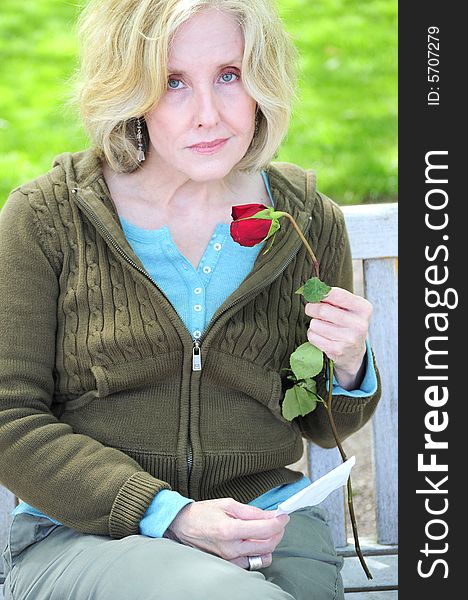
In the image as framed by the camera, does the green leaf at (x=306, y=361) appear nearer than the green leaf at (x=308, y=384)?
Yes

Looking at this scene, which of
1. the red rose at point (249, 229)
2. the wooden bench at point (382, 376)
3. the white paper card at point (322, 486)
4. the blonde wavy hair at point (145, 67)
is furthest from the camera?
the wooden bench at point (382, 376)

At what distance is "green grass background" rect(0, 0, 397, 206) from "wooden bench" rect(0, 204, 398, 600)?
2.42 metres

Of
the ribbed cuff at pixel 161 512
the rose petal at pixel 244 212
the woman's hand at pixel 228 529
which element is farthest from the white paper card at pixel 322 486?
the rose petal at pixel 244 212

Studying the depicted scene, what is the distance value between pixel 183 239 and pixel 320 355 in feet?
1.38

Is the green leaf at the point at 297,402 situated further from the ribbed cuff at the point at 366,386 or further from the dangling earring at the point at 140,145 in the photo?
the dangling earring at the point at 140,145

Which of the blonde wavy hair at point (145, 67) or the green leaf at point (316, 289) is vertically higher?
the blonde wavy hair at point (145, 67)

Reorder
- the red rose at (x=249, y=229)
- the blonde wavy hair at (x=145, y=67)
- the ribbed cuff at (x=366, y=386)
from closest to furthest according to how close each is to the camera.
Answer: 1. the red rose at (x=249, y=229)
2. the blonde wavy hair at (x=145, y=67)
3. the ribbed cuff at (x=366, y=386)

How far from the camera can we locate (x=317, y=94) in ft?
20.7

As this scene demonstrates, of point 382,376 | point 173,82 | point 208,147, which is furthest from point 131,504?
point 382,376

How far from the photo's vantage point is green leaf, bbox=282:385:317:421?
238 cm

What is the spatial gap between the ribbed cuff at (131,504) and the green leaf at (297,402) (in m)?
0.32

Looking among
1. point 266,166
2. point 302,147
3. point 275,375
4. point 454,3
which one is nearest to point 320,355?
point 275,375

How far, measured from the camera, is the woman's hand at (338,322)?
7.41ft

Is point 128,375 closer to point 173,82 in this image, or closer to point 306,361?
point 306,361
